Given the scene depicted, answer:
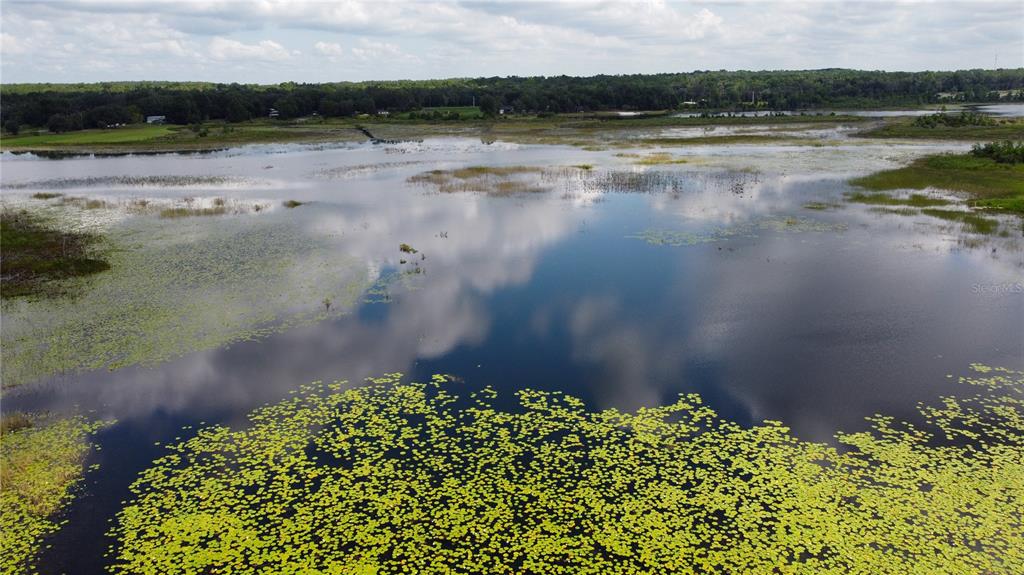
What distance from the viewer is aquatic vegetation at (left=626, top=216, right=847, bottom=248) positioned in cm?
3531

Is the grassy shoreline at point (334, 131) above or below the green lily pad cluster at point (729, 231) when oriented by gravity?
above

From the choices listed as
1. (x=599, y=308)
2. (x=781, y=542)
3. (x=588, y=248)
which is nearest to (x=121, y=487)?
(x=781, y=542)

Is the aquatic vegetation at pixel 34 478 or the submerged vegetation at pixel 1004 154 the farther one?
the submerged vegetation at pixel 1004 154

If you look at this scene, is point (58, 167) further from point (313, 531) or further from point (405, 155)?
point (313, 531)

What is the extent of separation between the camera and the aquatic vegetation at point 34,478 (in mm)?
13201

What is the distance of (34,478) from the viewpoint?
15.3 metres

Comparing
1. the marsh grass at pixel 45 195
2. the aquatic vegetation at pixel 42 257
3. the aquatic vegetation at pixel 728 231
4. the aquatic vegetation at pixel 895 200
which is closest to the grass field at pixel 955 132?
the aquatic vegetation at pixel 895 200

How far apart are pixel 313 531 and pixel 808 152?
72.0 metres

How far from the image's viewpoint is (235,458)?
631 inches

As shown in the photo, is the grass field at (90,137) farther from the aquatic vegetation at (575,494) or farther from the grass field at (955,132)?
the grass field at (955,132)

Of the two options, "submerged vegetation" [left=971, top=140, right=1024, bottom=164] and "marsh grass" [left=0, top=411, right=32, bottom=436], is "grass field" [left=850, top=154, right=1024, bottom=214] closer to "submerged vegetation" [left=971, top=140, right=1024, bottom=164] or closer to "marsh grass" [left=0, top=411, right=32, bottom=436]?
"submerged vegetation" [left=971, top=140, right=1024, bottom=164]

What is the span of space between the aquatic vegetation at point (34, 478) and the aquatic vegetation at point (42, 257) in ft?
45.4

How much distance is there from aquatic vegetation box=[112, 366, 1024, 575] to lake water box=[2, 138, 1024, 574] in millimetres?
1113

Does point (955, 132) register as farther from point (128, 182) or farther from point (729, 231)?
point (128, 182)
